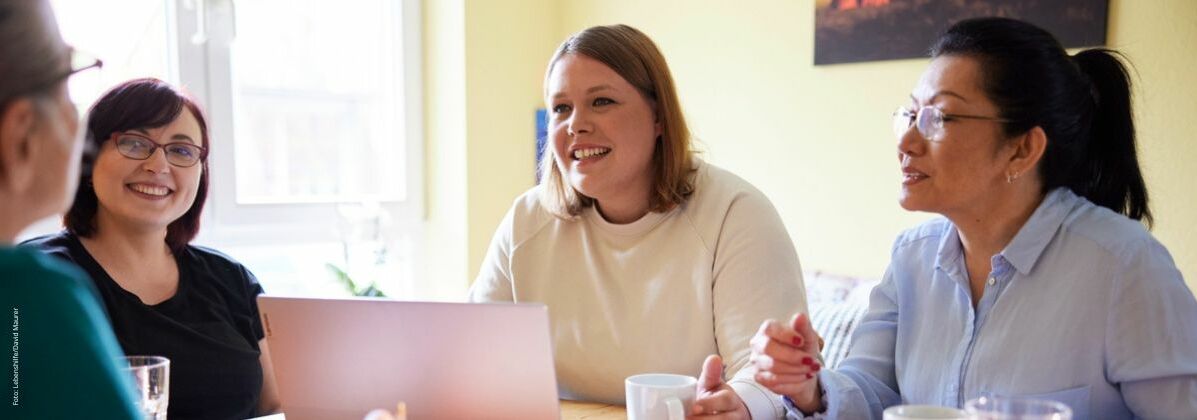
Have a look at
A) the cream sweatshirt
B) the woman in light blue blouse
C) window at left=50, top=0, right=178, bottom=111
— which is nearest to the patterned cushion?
the cream sweatshirt

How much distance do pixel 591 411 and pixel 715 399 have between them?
299 mm

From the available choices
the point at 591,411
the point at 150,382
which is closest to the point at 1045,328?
the point at 591,411

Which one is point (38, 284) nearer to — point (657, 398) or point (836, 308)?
point (657, 398)

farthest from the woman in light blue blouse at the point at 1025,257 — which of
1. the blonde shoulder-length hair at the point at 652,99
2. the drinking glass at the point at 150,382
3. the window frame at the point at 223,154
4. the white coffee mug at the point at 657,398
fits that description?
the window frame at the point at 223,154

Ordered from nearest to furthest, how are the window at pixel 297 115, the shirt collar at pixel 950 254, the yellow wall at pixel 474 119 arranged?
the shirt collar at pixel 950 254, the window at pixel 297 115, the yellow wall at pixel 474 119

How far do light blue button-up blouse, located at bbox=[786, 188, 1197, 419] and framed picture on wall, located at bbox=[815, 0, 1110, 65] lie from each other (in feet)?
3.26

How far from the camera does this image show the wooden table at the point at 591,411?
1.48m

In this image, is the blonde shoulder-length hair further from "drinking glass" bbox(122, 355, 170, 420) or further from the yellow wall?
the yellow wall

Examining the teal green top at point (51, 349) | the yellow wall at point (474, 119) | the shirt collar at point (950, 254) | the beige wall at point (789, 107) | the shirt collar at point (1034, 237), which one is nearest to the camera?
the teal green top at point (51, 349)

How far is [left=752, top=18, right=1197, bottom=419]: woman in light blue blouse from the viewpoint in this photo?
1.25 metres

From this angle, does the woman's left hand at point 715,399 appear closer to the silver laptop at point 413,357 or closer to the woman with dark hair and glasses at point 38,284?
the silver laptop at point 413,357

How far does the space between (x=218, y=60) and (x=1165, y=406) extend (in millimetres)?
2577

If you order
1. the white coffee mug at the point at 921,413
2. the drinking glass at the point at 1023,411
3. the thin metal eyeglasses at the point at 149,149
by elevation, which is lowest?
the white coffee mug at the point at 921,413

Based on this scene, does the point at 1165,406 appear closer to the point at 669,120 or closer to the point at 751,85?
the point at 669,120
